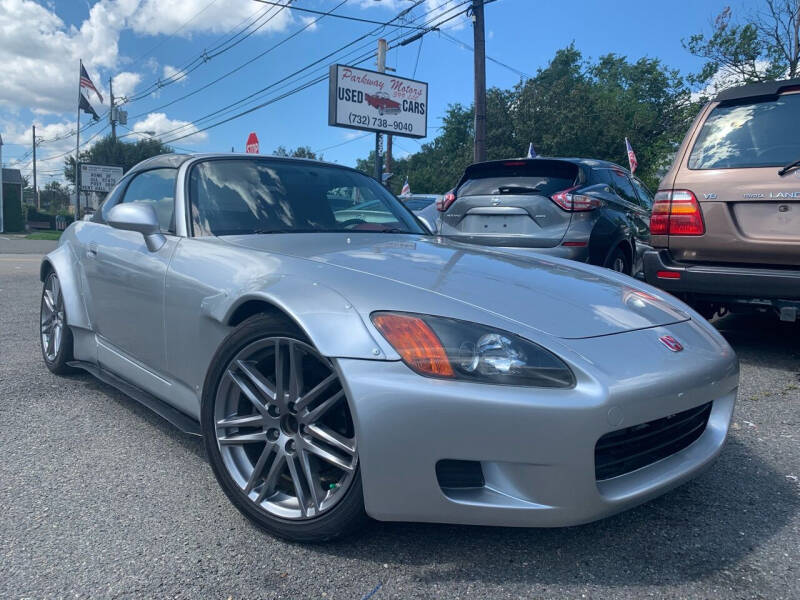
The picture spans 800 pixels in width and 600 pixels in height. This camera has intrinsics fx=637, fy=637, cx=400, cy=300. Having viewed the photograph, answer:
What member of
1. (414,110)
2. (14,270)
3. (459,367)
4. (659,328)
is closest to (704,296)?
(659,328)

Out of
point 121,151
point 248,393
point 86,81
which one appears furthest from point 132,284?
point 121,151

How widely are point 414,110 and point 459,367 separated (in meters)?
19.1

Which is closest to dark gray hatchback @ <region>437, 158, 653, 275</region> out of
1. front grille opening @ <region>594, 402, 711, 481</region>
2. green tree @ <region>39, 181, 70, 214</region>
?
front grille opening @ <region>594, 402, 711, 481</region>

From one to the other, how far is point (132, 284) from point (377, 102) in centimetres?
1684

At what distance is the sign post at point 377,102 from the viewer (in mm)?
18047

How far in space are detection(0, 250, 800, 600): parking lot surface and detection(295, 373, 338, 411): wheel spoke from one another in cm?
40

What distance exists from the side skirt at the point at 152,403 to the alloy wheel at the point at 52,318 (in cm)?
41

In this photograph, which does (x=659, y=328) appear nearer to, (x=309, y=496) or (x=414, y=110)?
(x=309, y=496)

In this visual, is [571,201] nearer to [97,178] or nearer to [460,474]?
[460,474]

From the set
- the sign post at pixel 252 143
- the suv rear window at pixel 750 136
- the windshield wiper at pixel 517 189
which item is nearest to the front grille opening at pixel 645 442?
the suv rear window at pixel 750 136

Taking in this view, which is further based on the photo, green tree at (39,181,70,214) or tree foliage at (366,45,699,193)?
green tree at (39,181,70,214)

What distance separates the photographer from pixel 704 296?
4.39 meters

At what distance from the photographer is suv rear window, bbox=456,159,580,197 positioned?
5.92 m

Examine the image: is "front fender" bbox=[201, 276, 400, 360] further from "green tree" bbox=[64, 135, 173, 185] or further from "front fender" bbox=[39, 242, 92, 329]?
"green tree" bbox=[64, 135, 173, 185]
